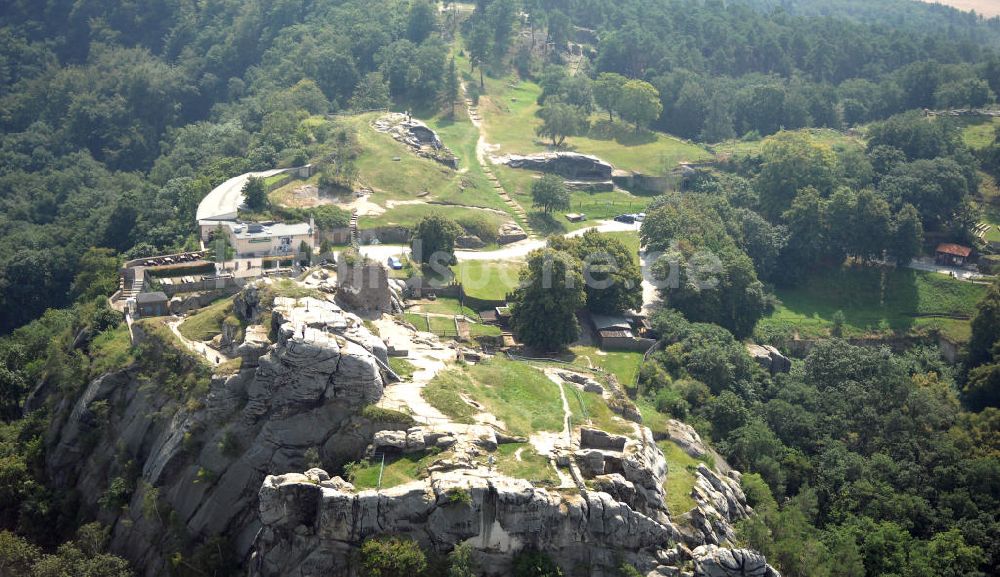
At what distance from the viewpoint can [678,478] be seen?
4884 centimetres

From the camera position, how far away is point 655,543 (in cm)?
4194

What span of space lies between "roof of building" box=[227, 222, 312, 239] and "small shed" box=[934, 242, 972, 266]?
53.4 metres

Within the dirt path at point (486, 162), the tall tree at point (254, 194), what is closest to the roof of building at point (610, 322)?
the dirt path at point (486, 162)

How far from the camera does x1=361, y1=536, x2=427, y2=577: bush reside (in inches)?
1510

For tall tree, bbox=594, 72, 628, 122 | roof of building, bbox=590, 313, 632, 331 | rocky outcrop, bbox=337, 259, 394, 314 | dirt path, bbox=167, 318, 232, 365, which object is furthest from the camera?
tall tree, bbox=594, 72, 628, 122

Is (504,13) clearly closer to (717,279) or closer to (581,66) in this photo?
(581,66)

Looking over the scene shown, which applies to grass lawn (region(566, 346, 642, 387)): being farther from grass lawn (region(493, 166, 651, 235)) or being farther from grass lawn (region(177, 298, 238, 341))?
grass lawn (region(177, 298, 238, 341))

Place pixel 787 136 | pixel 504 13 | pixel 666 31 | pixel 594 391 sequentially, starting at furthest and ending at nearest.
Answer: pixel 666 31 < pixel 504 13 < pixel 787 136 < pixel 594 391

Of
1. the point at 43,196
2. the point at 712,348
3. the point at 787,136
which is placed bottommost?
the point at 43,196

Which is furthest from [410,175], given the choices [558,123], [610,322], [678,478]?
[678,478]

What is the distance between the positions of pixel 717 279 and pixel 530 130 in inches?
1502

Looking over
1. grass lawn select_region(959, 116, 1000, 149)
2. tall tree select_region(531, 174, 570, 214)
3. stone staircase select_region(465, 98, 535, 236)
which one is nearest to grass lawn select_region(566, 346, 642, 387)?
stone staircase select_region(465, 98, 535, 236)

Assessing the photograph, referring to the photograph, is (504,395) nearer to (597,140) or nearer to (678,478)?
(678,478)

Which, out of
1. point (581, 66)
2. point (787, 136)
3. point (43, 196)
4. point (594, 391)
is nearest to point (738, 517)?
point (594, 391)
